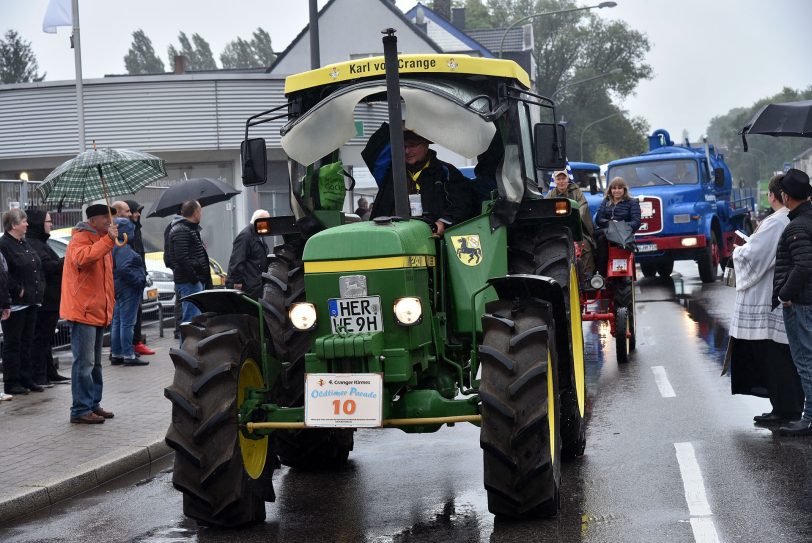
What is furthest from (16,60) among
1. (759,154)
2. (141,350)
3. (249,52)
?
(759,154)

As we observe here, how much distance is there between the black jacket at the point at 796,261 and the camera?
888 cm

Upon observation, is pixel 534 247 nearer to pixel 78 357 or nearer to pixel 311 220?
pixel 311 220

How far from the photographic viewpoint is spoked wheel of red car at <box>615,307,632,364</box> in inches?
539

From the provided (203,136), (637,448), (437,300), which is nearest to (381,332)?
(437,300)

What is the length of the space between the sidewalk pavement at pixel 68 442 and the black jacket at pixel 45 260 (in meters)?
1.00

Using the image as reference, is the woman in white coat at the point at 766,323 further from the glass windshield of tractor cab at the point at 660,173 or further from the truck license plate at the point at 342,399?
the glass windshield of tractor cab at the point at 660,173

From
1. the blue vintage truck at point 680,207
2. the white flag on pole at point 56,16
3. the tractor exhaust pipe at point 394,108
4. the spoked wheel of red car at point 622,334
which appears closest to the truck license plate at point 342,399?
the tractor exhaust pipe at point 394,108

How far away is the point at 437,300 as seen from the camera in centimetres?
743

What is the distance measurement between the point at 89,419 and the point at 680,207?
16.3 metres

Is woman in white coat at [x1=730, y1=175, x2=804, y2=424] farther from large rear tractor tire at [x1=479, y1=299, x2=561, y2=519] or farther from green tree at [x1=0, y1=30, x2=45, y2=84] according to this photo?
green tree at [x1=0, y1=30, x2=45, y2=84]

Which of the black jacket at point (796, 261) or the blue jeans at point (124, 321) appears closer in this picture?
the black jacket at point (796, 261)

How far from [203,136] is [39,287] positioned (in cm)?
2144

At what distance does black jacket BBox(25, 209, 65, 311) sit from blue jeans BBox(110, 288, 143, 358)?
1.45m

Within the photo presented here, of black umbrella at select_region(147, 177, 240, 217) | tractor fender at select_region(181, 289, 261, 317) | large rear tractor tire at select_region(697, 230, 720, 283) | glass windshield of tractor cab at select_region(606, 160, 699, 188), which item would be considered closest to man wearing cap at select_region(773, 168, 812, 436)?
tractor fender at select_region(181, 289, 261, 317)
